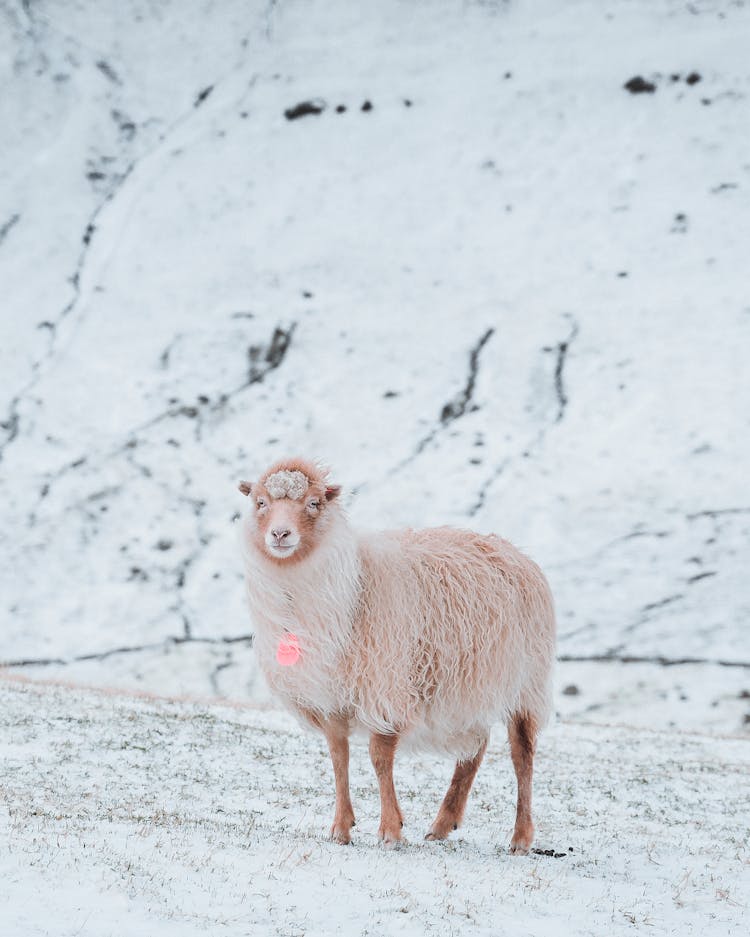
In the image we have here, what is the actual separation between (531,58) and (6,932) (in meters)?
31.9

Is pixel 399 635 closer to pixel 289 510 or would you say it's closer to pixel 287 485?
pixel 289 510

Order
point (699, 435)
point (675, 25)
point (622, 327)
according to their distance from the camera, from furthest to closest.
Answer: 1. point (675, 25)
2. point (622, 327)
3. point (699, 435)

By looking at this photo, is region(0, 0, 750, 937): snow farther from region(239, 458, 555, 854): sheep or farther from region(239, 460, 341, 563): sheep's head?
region(239, 460, 341, 563): sheep's head

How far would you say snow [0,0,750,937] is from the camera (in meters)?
22.1

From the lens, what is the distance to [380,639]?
7.21 meters

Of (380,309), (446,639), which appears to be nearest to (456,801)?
(446,639)

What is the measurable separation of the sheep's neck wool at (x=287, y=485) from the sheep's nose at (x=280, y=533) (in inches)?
12.1

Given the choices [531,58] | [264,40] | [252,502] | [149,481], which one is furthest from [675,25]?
[252,502]

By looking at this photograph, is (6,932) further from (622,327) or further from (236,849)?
(622,327)

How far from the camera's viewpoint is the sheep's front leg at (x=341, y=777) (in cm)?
695

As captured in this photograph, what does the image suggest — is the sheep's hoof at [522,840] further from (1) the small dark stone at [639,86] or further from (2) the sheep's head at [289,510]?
(1) the small dark stone at [639,86]

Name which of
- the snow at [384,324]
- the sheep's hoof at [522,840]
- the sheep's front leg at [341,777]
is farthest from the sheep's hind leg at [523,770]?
the snow at [384,324]

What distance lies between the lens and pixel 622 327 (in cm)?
2725

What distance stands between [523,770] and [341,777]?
147cm
